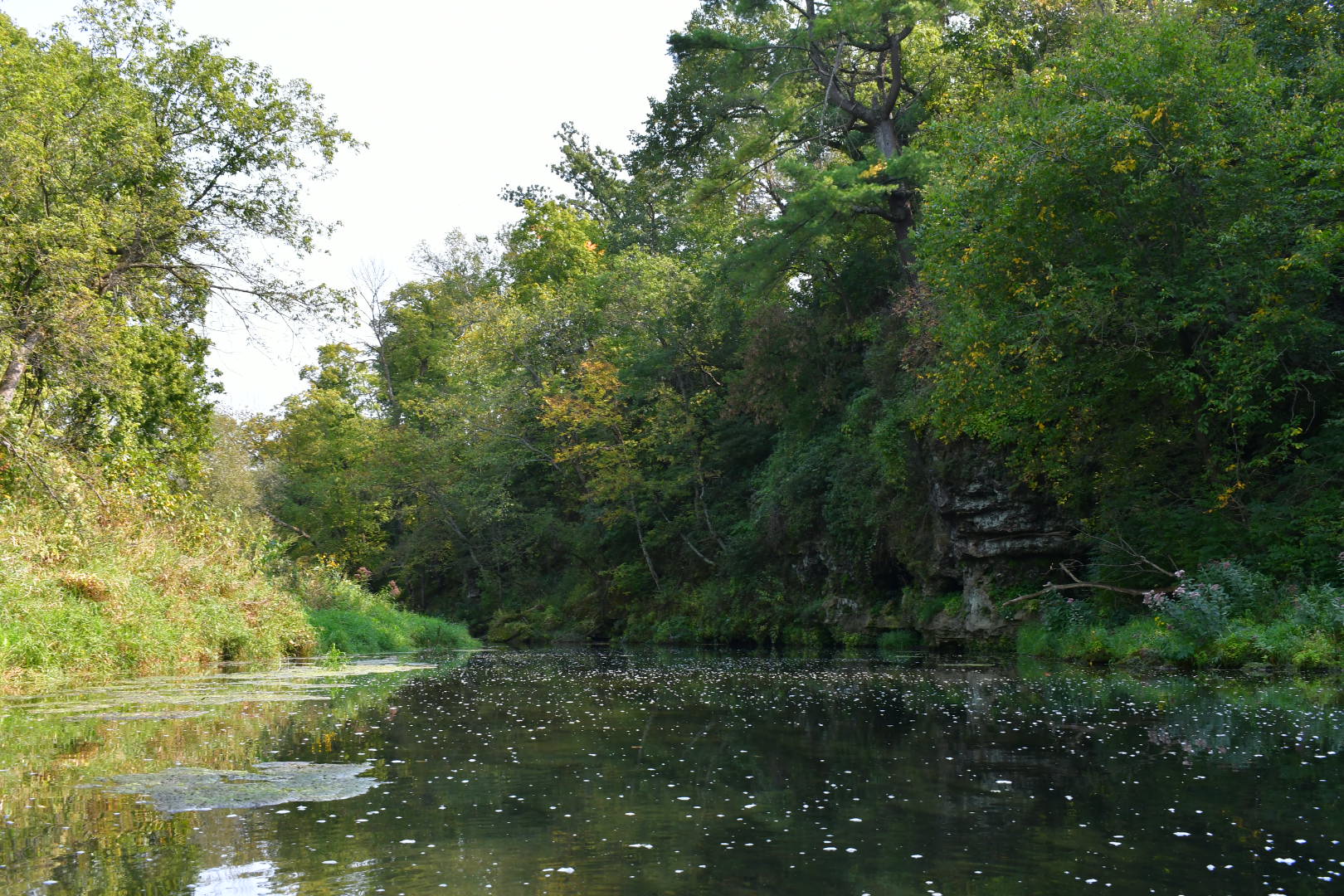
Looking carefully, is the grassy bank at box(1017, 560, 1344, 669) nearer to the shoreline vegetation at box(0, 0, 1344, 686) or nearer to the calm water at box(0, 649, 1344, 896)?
the shoreline vegetation at box(0, 0, 1344, 686)

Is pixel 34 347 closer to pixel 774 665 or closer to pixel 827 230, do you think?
pixel 774 665

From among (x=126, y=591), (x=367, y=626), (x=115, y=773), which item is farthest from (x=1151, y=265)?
(x=367, y=626)

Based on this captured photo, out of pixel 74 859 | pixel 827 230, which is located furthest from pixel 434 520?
pixel 74 859

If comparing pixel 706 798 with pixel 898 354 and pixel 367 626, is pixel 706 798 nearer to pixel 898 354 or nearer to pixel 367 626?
pixel 898 354

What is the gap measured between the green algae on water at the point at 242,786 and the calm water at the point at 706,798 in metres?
0.11

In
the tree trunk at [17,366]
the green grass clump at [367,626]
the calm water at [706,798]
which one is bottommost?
the green grass clump at [367,626]

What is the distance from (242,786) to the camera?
5980mm

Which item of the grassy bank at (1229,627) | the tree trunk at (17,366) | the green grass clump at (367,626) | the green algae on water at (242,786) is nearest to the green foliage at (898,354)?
the grassy bank at (1229,627)

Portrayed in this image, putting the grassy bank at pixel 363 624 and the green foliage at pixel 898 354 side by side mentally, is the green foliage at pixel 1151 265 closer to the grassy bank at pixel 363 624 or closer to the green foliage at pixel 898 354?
the green foliage at pixel 898 354

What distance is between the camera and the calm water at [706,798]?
414 cm

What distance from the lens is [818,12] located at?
88.7ft

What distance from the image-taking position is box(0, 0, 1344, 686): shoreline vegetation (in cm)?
1504

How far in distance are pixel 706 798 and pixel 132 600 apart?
12.4m

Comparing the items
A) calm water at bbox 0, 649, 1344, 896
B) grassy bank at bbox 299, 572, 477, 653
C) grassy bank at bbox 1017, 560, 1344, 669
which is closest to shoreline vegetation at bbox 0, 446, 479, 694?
grassy bank at bbox 299, 572, 477, 653
